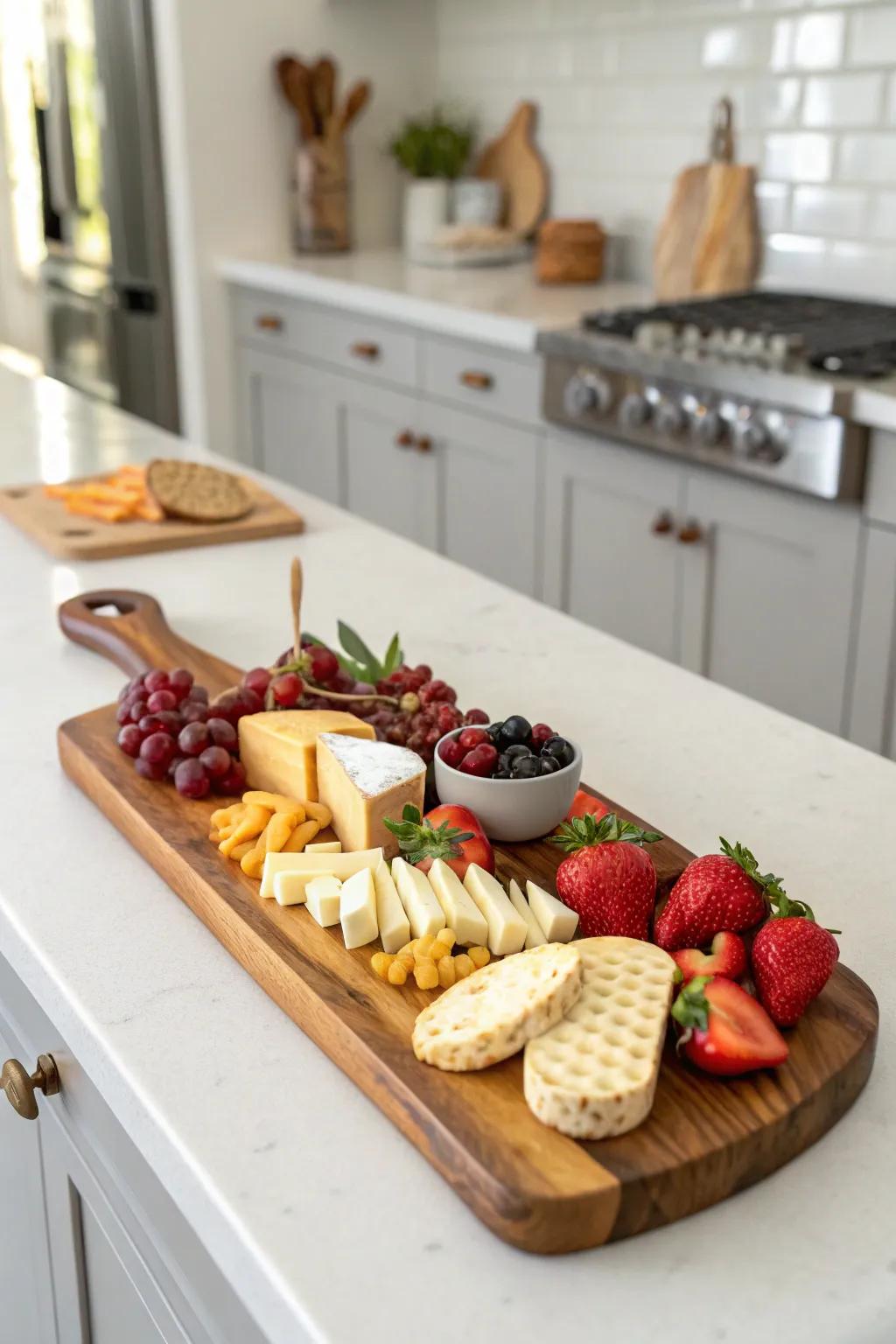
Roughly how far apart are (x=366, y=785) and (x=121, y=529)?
995 mm

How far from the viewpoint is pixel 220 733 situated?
3.68 feet

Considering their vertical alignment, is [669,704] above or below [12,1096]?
above

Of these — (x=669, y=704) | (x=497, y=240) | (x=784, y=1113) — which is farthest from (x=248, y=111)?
(x=784, y=1113)

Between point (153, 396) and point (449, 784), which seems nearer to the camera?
point (449, 784)

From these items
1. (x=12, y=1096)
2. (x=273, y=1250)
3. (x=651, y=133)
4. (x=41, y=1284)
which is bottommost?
(x=41, y=1284)

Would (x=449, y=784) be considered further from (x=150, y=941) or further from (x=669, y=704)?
(x=669, y=704)

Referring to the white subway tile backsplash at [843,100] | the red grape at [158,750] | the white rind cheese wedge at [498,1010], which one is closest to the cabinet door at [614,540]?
the white subway tile backsplash at [843,100]

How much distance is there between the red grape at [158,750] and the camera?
1.11m

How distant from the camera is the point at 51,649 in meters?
1.51

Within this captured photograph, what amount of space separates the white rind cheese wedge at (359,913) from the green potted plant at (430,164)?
3356 millimetres

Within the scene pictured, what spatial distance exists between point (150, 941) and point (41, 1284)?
446mm

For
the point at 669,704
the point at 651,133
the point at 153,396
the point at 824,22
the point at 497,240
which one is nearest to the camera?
the point at 669,704

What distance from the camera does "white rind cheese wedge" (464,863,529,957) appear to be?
2.88 feet

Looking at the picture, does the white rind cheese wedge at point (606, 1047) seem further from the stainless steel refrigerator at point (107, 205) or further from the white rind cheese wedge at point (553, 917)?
the stainless steel refrigerator at point (107, 205)
